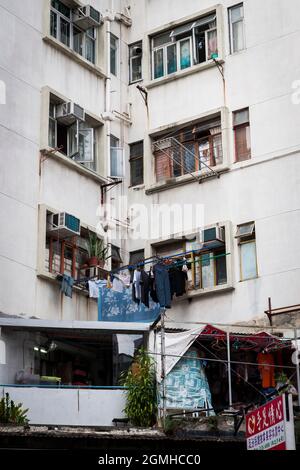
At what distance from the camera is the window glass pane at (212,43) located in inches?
900

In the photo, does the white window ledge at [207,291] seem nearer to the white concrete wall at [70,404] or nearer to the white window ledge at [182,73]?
the white concrete wall at [70,404]

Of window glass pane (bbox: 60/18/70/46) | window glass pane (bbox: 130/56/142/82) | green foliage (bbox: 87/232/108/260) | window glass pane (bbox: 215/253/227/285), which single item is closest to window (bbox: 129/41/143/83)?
window glass pane (bbox: 130/56/142/82)

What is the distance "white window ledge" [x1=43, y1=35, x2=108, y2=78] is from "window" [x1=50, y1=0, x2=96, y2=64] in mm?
339

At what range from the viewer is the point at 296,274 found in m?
20.0

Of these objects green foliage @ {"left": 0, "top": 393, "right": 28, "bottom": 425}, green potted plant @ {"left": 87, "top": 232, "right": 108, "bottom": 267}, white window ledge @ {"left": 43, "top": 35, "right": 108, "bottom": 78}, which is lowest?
green foliage @ {"left": 0, "top": 393, "right": 28, "bottom": 425}

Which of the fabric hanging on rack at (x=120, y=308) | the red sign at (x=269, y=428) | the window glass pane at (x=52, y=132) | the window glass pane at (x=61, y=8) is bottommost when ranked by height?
the red sign at (x=269, y=428)

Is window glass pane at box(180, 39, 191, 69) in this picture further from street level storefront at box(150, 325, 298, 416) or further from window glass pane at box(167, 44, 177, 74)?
street level storefront at box(150, 325, 298, 416)

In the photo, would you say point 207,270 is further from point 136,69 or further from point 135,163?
point 136,69

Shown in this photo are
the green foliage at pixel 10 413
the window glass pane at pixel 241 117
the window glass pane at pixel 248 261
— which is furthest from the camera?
the window glass pane at pixel 241 117

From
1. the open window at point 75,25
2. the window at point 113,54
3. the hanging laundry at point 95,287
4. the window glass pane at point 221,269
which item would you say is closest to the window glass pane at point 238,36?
the window at point 113,54

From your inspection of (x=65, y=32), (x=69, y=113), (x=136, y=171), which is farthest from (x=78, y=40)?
(x=136, y=171)

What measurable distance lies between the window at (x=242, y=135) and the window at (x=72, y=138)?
10.2 ft

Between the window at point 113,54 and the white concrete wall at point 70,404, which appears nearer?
the white concrete wall at point 70,404

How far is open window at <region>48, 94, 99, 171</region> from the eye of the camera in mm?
21781
